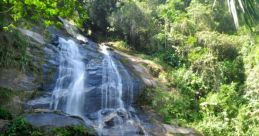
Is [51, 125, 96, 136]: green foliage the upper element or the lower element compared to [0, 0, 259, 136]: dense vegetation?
lower

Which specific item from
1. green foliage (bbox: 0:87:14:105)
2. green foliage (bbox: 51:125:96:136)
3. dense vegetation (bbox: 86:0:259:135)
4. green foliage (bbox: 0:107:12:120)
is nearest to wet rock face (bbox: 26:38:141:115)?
green foliage (bbox: 0:87:14:105)

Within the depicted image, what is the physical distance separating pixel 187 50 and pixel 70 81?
660cm

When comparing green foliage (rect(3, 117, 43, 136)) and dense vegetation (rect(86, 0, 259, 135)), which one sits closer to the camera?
green foliage (rect(3, 117, 43, 136))

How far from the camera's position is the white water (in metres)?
12.8

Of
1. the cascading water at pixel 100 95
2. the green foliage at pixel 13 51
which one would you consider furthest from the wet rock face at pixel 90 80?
the green foliage at pixel 13 51

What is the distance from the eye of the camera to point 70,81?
14109mm

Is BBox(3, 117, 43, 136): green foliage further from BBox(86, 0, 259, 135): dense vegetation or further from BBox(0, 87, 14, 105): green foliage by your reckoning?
BBox(86, 0, 259, 135): dense vegetation

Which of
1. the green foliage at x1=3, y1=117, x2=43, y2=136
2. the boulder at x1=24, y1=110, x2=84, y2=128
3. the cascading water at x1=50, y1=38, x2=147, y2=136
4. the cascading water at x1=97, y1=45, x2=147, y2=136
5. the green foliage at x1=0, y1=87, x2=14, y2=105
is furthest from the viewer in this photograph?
the cascading water at x1=50, y1=38, x2=147, y2=136

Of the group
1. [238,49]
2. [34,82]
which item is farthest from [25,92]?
[238,49]

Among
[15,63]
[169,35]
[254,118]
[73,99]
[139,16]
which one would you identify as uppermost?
[139,16]

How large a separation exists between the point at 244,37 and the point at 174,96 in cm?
563

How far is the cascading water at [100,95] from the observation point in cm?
1166

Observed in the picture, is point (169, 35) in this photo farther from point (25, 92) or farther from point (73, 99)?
point (25, 92)

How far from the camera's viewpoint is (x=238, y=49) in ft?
58.3
